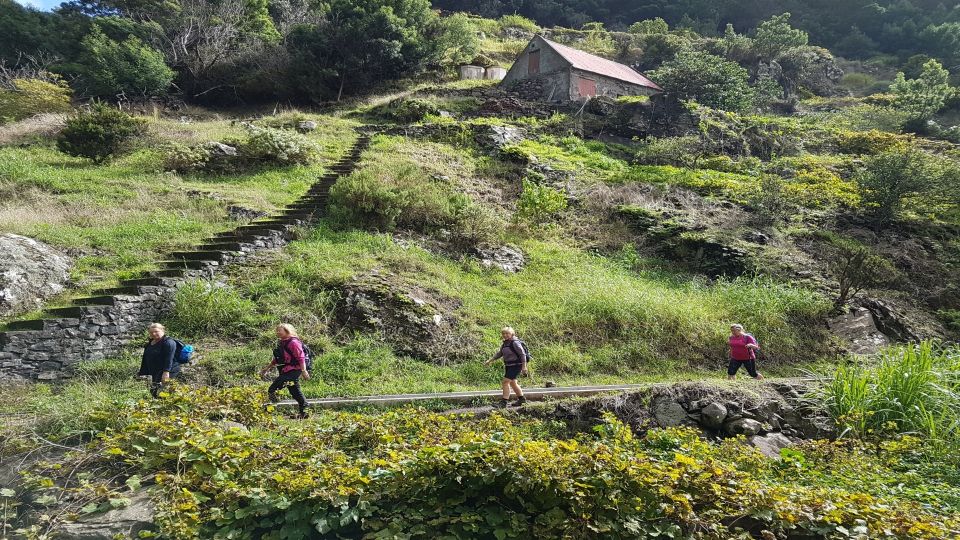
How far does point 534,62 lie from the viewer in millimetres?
29750

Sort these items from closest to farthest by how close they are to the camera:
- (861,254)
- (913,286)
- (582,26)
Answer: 1. (861,254)
2. (913,286)
3. (582,26)

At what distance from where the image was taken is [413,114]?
23.5 m

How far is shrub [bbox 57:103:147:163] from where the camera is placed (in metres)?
16.4

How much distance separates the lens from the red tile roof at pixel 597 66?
28812 mm

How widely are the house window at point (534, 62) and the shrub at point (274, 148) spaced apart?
17.1 m

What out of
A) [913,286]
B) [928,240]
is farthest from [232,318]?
[928,240]

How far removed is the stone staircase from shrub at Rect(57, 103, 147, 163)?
9.02 m

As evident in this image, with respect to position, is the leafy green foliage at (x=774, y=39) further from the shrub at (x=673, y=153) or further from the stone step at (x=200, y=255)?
the stone step at (x=200, y=255)

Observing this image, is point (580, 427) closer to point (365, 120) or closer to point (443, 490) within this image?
point (443, 490)

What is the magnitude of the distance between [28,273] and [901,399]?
45.4 ft

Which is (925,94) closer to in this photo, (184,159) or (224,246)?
(224,246)

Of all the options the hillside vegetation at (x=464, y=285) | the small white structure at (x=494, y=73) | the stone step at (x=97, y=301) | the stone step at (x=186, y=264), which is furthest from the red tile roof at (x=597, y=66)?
the stone step at (x=97, y=301)

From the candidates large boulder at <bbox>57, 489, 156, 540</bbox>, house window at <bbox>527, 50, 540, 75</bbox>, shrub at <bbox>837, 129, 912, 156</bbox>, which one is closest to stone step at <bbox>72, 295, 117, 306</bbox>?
large boulder at <bbox>57, 489, 156, 540</bbox>

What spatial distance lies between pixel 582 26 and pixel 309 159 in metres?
47.8
